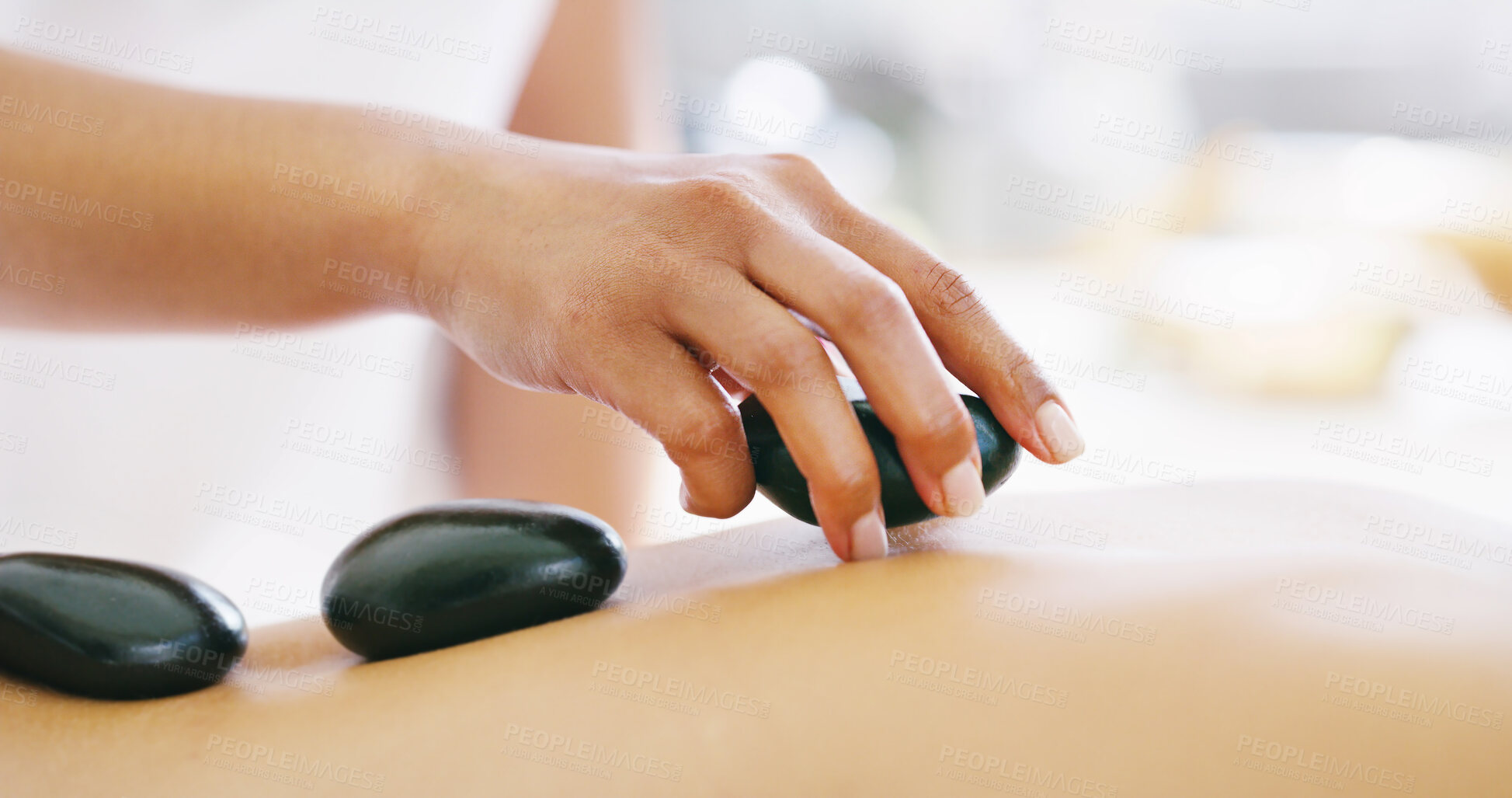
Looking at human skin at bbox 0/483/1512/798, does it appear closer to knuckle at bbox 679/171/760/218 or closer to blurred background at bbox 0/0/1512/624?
knuckle at bbox 679/171/760/218

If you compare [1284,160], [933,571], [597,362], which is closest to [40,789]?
[597,362]

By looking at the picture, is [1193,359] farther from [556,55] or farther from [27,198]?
[27,198]

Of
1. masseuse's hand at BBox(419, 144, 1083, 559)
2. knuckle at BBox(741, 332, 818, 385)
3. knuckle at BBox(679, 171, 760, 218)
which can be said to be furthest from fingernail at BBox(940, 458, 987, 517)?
knuckle at BBox(679, 171, 760, 218)

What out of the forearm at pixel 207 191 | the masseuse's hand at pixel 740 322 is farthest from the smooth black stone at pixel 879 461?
the forearm at pixel 207 191

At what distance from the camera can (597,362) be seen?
2.26ft

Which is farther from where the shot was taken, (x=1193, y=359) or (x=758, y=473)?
(x=1193, y=359)

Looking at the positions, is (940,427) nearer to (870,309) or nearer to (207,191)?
(870,309)

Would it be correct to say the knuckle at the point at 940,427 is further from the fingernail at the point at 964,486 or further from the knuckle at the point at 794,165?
the knuckle at the point at 794,165

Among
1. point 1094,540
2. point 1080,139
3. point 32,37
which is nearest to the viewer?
point 1094,540

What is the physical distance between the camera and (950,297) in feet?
2.38

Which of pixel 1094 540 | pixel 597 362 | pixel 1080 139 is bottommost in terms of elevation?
pixel 1080 139

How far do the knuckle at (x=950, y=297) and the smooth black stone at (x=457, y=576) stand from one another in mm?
283

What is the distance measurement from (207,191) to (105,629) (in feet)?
1.54

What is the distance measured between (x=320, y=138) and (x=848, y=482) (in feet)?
1.80
